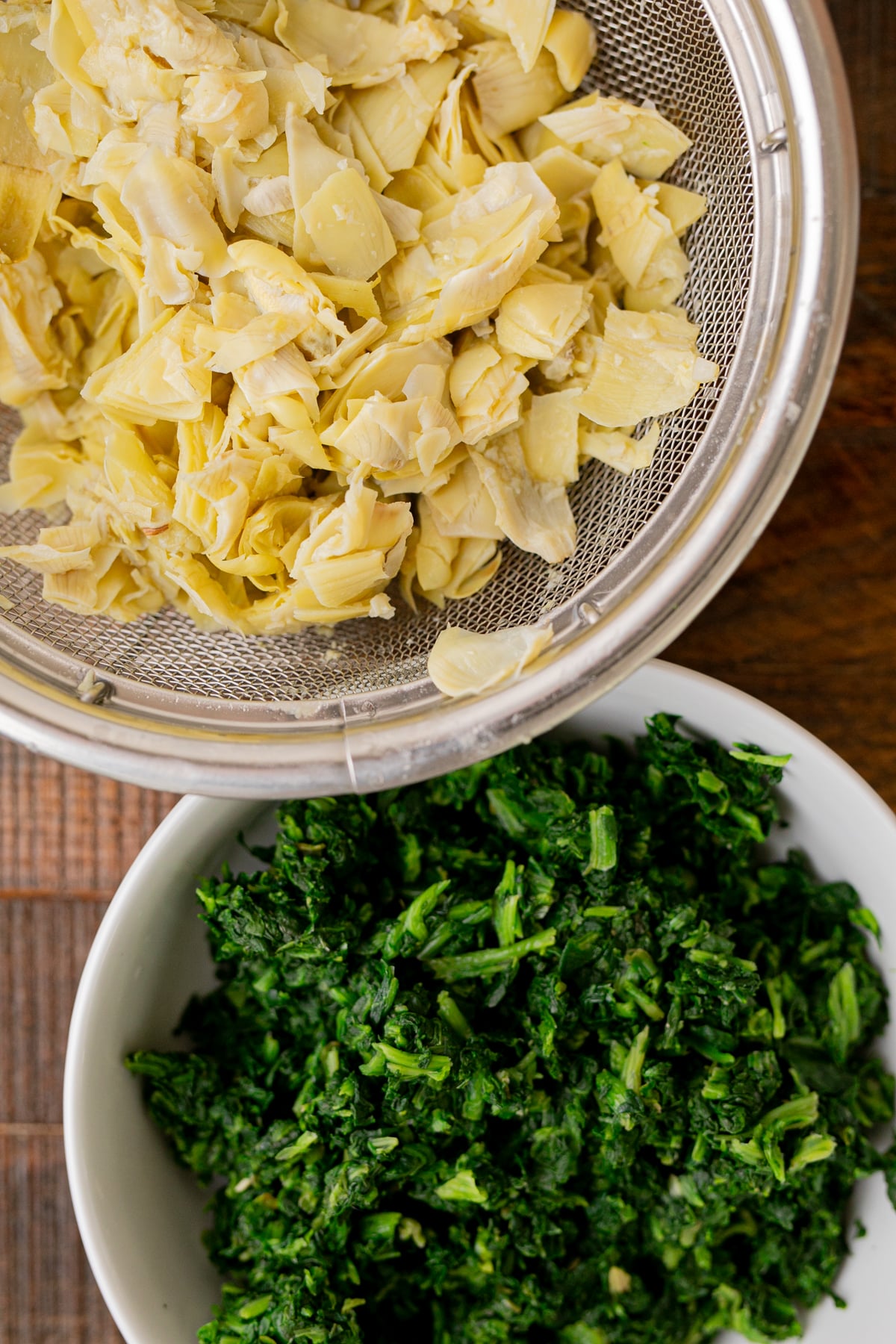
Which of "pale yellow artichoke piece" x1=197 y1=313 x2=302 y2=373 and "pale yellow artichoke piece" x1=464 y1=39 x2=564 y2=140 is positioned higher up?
"pale yellow artichoke piece" x1=464 y1=39 x2=564 y2=140

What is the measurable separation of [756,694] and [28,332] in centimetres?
137

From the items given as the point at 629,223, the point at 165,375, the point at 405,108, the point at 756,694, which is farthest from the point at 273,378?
the point at 756,694

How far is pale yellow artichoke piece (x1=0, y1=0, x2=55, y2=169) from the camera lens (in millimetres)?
1588

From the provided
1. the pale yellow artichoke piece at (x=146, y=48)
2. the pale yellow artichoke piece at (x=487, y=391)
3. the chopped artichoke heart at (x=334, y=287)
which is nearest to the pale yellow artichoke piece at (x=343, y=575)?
the chopped artichoke heart at (x=334, y=287)

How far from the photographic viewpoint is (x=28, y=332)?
168 cm

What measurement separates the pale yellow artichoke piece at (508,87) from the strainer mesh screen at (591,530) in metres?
0.10

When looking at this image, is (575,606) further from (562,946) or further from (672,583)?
(562,946)

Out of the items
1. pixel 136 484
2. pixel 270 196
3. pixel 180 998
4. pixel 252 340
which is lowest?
pixel 180 998

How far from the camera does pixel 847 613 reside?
2006 mm

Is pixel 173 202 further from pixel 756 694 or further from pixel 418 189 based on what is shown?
pixel 756 694

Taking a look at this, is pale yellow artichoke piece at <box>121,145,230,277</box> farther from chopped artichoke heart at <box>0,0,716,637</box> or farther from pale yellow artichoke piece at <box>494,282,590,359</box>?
pale yellow artichoke piece at <box>494,282,590,359</box>

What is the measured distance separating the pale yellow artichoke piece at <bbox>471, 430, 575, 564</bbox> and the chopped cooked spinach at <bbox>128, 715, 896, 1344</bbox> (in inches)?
13.7

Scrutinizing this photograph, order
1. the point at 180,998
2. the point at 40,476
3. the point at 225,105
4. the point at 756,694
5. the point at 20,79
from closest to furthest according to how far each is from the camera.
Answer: the point at 225,105 → the point at 20,79 → the point at 40,476 → the point at 180,998 → the point at 756,694

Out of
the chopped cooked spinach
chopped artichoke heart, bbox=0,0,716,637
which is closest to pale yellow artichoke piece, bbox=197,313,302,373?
chopped artichoke heart, bbox=0,0,716,637
